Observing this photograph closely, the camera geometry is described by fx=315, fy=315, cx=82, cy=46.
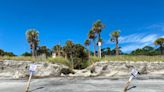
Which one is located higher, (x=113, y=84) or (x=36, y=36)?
(x=36, y=36)

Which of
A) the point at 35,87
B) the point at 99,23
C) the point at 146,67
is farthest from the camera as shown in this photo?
the point at 99,23

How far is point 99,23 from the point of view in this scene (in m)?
86.2

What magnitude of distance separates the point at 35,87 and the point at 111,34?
232 feet

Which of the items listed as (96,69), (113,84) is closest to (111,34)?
(96,69)

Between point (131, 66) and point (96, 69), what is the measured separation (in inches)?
187

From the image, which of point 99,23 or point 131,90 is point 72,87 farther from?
point 99,23

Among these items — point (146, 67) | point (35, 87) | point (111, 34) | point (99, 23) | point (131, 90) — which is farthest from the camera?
point (111, 34)

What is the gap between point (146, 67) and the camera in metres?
39.5

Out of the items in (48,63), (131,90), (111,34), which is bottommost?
(131,90)

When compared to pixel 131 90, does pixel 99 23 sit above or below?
above

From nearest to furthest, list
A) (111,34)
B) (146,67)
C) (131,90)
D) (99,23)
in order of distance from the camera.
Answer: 1. (131,90)
2. (146,67)
3. (99,23)
4. (111,34)

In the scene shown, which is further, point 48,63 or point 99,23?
point 99,23

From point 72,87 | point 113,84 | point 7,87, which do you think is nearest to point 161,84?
point 113,84

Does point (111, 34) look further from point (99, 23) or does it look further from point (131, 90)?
point (131, 90)
